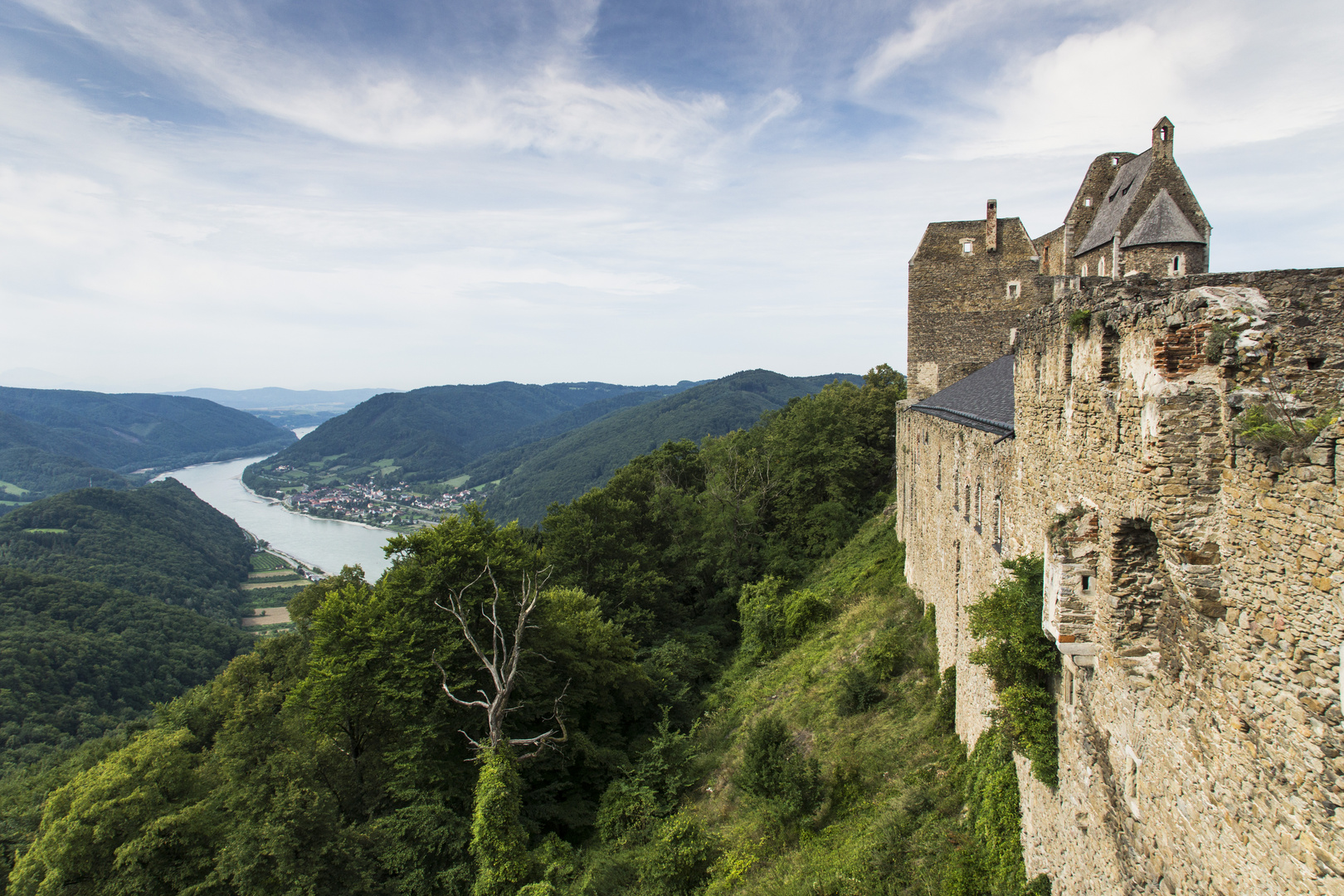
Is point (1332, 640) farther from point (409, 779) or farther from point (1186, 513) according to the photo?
point (409, 779)

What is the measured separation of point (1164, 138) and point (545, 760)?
26.1 metres

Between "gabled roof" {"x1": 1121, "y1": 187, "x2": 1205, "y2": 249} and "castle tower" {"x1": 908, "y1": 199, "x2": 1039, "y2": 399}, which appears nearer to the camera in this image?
"gabled roof" {"x1": 1121, "y1": 187, "x2": 1205, "y2": 249}

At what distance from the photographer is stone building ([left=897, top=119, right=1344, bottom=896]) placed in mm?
3541

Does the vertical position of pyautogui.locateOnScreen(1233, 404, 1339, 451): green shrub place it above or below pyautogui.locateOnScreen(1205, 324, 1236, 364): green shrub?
below

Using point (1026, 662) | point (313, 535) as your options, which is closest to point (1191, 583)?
point (1026, 662)

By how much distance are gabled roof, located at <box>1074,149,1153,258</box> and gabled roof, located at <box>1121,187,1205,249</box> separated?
0.74 m

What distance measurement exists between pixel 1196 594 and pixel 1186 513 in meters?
0.56

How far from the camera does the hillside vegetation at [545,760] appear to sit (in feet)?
40.7

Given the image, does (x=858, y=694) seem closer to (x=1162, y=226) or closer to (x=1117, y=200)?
(x=1162, y=226)

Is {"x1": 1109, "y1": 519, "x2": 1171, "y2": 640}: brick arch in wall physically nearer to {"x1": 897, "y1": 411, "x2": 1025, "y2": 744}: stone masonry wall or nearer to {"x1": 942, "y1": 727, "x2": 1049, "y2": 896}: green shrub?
{"x1": 897, "y1": 411, "x2": 1025, "y2": 744}: stone masonry wall

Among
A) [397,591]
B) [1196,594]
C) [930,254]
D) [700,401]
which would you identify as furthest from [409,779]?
[700,401]

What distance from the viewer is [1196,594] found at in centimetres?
443

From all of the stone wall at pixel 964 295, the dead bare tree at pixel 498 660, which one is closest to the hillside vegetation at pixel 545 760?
the dead bare tree at pixel 498 660

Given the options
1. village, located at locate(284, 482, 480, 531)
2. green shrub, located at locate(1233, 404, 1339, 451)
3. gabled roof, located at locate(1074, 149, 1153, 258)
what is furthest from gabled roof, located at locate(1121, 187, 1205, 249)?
village, located at locate(284, 482, 480, 531)
